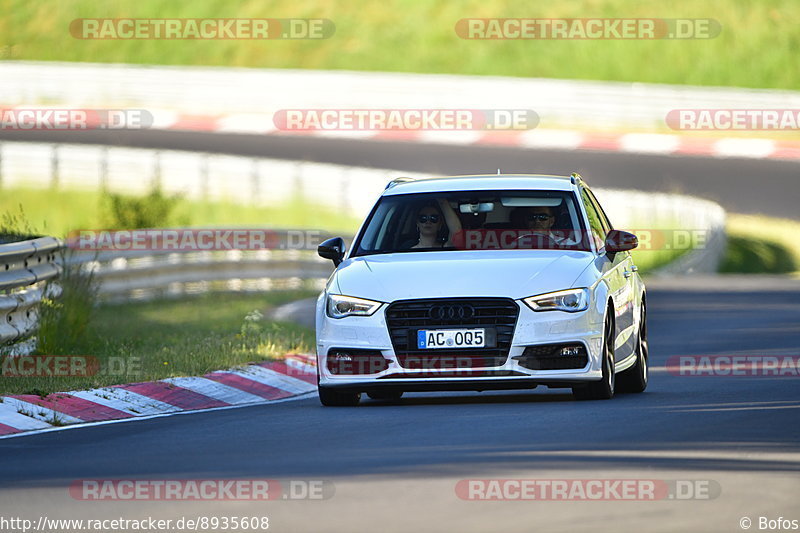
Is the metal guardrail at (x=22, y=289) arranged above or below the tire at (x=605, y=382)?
above

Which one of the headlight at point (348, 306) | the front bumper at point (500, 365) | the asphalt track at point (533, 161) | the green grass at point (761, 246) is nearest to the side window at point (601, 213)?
the front bumper at point (500, 365)

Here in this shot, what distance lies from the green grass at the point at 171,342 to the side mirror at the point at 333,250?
1909 millimetres

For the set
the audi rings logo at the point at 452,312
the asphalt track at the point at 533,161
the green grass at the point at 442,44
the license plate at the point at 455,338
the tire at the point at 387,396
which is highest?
the green grass at the point at 442,44

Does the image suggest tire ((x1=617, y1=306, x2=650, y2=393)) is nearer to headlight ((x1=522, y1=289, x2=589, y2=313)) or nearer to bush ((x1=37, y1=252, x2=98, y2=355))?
headlight ((x1=522, y1=289, x2=589, y2=313))

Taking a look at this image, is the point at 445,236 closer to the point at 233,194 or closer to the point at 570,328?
the point at 570,328

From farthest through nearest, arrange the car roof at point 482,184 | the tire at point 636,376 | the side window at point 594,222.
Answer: the tire at point 636,376, the car roof at point 482,184, the side window at point 594,222

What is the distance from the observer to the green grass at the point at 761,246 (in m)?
37.7

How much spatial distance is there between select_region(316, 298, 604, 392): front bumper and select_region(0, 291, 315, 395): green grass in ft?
7.57

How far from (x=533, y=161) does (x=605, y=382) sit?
33189mm

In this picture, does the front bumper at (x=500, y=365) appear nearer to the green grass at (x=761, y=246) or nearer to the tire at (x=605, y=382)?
the tire at (x=605, y=382)

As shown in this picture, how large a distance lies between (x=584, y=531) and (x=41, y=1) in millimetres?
65372

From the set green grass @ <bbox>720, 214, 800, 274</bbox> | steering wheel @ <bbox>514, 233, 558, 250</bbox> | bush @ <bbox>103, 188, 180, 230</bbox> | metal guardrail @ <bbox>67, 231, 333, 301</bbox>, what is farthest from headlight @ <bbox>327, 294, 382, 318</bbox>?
green grass @ <bbox>720, 214, 800, 274</bbox>

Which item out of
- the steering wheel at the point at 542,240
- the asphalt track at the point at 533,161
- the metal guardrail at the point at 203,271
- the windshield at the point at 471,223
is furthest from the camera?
the asphalt track at the point at 533,161

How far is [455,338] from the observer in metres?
12.3
